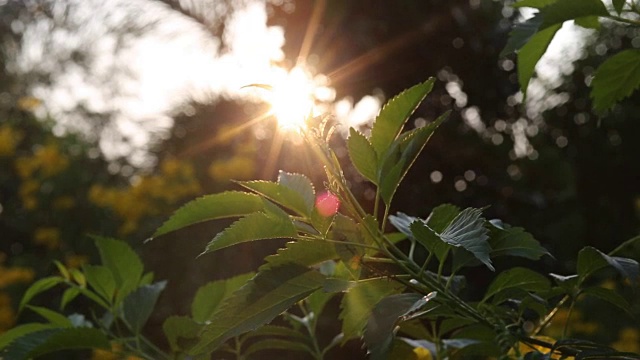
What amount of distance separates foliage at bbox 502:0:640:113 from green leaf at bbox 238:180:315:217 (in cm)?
18

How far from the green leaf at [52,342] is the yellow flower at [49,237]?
2007 millimetres

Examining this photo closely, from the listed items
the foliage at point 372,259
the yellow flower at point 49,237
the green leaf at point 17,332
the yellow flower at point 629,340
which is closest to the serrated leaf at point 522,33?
the foliage at point 372,259

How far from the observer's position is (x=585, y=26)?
0.52m

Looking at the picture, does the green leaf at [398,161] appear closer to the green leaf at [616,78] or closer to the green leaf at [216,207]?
the green leaf at [216,207]

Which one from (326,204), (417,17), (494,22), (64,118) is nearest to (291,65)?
(417,17)

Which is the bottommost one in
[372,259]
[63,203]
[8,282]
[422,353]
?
[8,282]

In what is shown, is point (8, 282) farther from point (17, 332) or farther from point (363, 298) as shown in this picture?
point (363, 298)

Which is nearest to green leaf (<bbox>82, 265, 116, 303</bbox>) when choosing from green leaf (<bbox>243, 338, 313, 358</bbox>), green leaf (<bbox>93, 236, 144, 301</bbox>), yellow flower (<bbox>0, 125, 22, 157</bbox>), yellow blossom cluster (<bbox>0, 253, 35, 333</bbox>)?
green leaf (<bbox>93, 236, 144, 301</bbox>)

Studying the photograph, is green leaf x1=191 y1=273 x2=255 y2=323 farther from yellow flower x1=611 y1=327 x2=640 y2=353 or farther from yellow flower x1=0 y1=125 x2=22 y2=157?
yellow flower x1=0 y1=125 x2=22 y2=157

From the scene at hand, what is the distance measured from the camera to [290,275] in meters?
0.37

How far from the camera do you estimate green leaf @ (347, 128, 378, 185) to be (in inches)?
15.8

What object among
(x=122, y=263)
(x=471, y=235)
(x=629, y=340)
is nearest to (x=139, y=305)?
(x=122, y=263)

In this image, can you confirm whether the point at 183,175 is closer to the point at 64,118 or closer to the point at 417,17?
the point at 417,17

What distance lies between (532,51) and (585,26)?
0.12 feet
